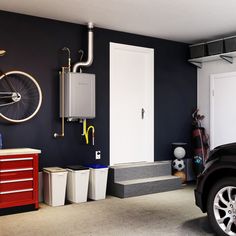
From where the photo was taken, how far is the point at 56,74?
5129mm

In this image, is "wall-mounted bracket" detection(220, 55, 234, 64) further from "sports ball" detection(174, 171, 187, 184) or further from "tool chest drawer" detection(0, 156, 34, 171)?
"tool chest drawer" detection(0, 156, 34, 171)

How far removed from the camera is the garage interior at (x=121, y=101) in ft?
14.0

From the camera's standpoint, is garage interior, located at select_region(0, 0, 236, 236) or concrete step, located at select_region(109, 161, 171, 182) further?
concrete step, located at select_region(109, 161, 171, 182)

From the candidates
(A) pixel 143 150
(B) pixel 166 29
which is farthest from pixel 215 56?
(A) pixel 143 150

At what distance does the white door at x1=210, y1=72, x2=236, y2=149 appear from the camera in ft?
20.5

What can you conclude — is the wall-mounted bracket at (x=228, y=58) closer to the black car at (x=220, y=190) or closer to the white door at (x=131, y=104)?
the white door at (x=131, y=104)

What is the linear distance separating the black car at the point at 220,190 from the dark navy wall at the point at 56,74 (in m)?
2.34

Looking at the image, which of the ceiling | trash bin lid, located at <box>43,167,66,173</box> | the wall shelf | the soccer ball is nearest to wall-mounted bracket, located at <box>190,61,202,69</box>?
the wall shelf

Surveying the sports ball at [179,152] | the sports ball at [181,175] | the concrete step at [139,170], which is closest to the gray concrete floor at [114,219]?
the concrete step at [139,170]

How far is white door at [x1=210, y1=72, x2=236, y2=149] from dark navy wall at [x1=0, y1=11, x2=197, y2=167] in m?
0.88

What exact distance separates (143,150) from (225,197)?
111 inches

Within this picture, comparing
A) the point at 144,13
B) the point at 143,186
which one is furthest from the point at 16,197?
the point at 144,13

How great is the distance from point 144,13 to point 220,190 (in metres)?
2.64

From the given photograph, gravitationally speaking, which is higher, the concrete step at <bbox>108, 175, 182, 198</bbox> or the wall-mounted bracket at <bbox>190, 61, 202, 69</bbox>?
the wall-mounted bracket at <bbox>190, 61, 202, 69</bbox>
